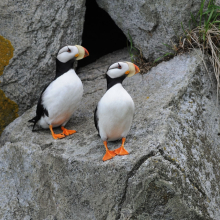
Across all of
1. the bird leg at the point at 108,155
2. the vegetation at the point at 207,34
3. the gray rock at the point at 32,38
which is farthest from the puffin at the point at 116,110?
the gray rock at the point at 32,38

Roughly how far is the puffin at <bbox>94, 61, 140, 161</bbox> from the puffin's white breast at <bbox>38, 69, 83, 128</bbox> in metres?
0.68

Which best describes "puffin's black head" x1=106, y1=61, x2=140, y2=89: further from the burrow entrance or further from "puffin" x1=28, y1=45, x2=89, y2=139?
the burrow entrance

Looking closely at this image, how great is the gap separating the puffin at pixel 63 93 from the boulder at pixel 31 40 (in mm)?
687

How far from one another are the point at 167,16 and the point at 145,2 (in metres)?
0.31

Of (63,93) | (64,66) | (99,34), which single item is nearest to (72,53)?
(64,66)

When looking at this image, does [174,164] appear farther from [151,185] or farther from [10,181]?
[10,181]

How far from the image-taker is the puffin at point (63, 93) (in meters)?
3.65

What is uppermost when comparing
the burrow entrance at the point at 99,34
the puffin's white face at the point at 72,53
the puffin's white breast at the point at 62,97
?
the puffin's white face at the point at 72,53

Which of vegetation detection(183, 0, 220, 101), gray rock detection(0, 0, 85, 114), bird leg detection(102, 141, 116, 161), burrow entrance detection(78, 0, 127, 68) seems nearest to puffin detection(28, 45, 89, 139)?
gray rock detection(0, 0, 85, 114)

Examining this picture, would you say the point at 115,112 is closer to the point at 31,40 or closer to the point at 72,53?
the point at 72,53

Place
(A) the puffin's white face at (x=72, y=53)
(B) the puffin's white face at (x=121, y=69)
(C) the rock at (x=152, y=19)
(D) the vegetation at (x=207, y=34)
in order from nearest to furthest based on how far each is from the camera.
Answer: (B) the puffin's white face at (x=121, y=69)
(A) the puffin's white face at (x=72, y=53)
(D) the vegetation at (x=207, y=34)
(C) the rock at (x=152, y=19)

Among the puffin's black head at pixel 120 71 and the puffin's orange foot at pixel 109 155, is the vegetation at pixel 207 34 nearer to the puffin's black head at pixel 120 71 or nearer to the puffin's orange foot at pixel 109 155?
the puffin's black head at pixel 120 71

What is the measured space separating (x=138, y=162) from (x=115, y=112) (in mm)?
459

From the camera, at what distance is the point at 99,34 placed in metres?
5.55
